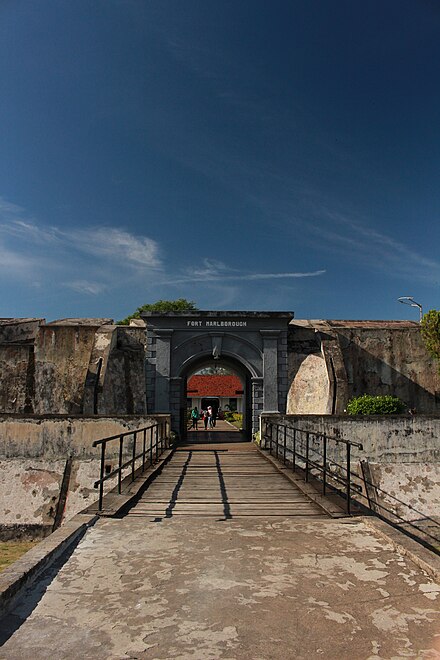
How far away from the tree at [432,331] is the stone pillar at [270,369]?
5202mm

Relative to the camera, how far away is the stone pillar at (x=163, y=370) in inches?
637

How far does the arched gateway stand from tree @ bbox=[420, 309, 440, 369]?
4.73 metres

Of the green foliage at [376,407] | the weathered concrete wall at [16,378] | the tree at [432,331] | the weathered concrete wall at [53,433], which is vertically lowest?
the weathered concrete wall at [53,433]

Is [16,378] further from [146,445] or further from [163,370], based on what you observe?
[146,445]

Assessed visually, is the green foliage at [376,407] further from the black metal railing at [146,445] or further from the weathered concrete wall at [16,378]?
the weathered concrete wall at [16,378]

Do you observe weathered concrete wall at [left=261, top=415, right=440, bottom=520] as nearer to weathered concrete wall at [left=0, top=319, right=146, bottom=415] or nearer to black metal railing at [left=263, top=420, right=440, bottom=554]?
black metal railing at [left=263, top=420, right=440, bottom=554]

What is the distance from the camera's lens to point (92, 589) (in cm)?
363

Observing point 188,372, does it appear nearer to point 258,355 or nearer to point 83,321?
point 258,355

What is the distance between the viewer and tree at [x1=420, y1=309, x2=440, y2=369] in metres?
16.4

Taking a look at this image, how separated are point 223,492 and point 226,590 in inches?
166

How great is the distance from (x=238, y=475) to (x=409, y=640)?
660cm

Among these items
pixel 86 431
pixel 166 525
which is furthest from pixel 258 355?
pixel 166 525

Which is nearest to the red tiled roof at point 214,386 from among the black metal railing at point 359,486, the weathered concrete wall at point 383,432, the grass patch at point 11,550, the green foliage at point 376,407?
the green foliage at point 376,407

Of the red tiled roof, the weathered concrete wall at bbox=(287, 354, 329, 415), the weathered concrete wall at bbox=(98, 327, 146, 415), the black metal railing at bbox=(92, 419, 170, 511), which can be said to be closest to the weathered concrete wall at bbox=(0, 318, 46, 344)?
the weathered concrete wall at bbox=(98, 327, 146, 415)
